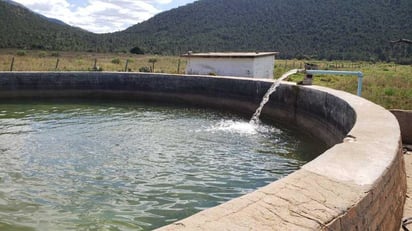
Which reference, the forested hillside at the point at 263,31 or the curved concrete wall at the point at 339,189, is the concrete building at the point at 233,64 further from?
the forested hillside at the point at 263,31

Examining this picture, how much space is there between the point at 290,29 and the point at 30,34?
39.8 meters

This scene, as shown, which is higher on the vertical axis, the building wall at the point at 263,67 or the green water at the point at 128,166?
the building wall at the point at 263,67

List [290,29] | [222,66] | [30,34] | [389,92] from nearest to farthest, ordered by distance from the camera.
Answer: [389,92], [222,66], [30,34], [290,29]

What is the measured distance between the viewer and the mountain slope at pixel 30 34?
5184 cm

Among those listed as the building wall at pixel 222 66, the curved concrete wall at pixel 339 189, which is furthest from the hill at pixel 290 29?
the curved concrete wall at pixel 339 189

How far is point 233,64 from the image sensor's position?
17922mm

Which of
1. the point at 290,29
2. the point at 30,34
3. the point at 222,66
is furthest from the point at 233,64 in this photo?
the point at 290,29

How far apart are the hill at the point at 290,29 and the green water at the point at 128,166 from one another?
5177 cm

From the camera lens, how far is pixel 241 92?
1448 cm

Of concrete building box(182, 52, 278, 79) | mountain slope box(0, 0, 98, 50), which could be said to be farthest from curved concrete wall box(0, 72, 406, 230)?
mountain slope box(0, 0, 98, 50)

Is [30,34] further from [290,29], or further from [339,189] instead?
[339,189]

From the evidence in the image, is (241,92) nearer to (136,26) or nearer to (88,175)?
(88,175)

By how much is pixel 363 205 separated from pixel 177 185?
337cm

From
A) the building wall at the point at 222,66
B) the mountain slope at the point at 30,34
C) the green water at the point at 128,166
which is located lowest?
the green water at the point at 128,166
